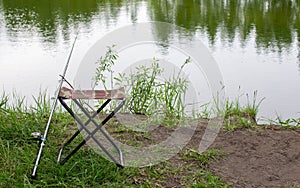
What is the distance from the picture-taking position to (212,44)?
5.66 meters

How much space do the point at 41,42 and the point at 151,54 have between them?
4.70ft

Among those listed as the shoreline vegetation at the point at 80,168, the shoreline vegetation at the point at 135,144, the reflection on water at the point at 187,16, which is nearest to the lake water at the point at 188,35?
the reflection on water at the point at 187,16

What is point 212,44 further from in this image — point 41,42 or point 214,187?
point 214,187

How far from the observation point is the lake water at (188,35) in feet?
14.4

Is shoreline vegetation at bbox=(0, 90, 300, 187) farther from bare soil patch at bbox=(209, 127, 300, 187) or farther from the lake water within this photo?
the lake water

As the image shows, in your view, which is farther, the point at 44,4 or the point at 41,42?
the point at 44,4

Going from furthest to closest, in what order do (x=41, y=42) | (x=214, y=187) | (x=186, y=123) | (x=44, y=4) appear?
(x=44, y=4) → (x=41, y=42) → (x=186, y=123) → (x=214, y=187)

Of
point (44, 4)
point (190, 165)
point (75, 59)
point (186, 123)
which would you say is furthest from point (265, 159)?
point (44, 4)

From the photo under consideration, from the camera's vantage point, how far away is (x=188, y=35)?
583 cm

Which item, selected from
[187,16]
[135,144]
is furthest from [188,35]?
[135,144]

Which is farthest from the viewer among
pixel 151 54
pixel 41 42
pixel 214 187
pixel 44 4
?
pixel 44 4

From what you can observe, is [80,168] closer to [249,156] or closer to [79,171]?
[79,171]

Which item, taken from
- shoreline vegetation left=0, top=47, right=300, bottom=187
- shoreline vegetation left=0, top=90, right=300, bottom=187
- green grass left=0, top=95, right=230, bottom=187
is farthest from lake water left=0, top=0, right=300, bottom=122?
green grass left=0, top=95, right=230, bottom=187

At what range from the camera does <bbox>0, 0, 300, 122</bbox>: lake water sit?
4379 mm
